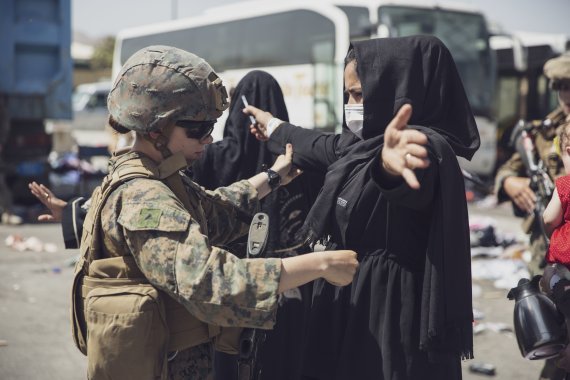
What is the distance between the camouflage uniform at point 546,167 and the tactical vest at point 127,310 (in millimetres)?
2535

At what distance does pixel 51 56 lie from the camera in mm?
11484

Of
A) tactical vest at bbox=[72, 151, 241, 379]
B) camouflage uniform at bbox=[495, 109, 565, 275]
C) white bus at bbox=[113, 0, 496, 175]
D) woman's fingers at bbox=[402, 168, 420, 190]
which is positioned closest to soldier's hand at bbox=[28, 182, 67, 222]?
tactical vest at bbox=[72, 151, 241, 379]

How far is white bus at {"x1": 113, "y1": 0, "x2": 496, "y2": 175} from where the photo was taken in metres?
13.0

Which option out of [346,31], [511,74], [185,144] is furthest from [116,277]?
[511,74]

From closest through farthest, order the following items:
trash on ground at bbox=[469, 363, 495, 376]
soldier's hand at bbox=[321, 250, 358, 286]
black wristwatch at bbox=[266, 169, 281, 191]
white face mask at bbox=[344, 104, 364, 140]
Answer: soldier's hand at bbox=[321, 250, 358, 286] → white face mask at bbox=[344, 104, 364, 140] → black wristwatch at bbox=[266, 169, 281, 191] → trash on ground at bbox=[469, 363, 495, 376]

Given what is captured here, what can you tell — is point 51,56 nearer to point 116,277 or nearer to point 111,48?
point 116,277

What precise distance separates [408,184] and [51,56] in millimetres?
10353

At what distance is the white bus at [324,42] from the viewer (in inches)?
512

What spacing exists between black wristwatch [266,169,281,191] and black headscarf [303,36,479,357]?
1.21 feet

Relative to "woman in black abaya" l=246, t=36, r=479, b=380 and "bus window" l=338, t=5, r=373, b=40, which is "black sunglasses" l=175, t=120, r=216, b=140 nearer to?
"woman in black abaya" l=246, t=36, r=479, b=380

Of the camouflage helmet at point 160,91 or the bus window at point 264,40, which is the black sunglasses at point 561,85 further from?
the bus window at point 264,40

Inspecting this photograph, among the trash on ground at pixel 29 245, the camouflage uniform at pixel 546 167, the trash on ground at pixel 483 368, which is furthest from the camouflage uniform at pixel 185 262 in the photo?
the trash on ground at pixel 29 245

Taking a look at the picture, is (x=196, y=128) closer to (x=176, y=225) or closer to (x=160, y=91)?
(x=160, y=91)

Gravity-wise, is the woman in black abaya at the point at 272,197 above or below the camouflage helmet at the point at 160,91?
below
